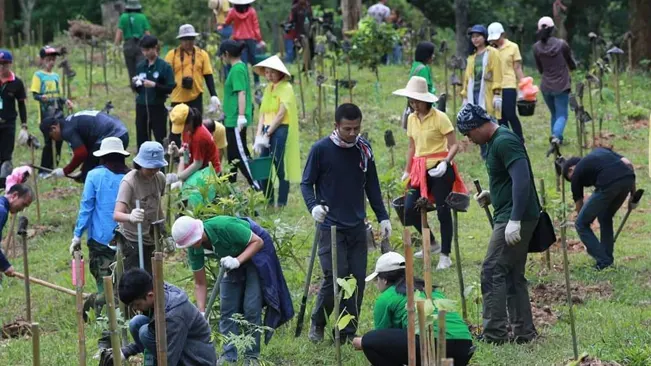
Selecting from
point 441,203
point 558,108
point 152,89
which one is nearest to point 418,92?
point 441,203

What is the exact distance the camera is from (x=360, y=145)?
8.43 m

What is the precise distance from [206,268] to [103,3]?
21.1m

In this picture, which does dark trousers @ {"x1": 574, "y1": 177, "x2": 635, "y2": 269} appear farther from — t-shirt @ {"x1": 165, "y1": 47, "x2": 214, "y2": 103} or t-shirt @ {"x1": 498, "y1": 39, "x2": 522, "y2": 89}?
t-shirt @ {"x1": 165, "y1": 47, "x2": 214, "y2": 103}

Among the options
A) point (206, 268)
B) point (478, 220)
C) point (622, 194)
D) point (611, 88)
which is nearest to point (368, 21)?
point (611, 88)

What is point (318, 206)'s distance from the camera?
27.0 ft

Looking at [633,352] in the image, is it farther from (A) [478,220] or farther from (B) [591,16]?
(B) [591,16]

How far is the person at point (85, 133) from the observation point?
11.1m

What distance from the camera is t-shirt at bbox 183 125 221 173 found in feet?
35.1

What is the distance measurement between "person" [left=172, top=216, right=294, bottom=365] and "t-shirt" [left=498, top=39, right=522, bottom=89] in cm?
670

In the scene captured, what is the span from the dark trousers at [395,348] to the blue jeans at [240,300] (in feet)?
2.67

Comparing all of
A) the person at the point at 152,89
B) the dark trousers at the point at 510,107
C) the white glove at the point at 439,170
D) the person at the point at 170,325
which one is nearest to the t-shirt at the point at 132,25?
the person at the point at 152,89

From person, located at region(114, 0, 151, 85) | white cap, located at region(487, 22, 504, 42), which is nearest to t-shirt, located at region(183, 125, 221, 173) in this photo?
white cap, located at region(487, 22, 504, 42)

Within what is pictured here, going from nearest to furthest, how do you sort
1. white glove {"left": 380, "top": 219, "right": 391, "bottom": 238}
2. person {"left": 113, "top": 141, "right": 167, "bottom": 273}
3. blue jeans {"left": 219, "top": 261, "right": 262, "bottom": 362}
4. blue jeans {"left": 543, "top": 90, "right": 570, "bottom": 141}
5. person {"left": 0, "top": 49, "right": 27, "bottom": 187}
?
1. blue jeans {"left": 219, "top": 261, "right": 262, "bottom": 362}
2. white glove {"left": 380, "top": 219, "right": 391, "bottom": 238}
3. person {"left": 113, "top": 141, "right": 167, "bottom": 273}
4. person {"left": 0, "top": 49, "right": 27, "bottom": 187}
5. blue jeans {"left": 543, "top": 90, "right": 570, "bottom": 141}

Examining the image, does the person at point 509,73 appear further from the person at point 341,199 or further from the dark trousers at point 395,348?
the dark trousers at point 395,348
